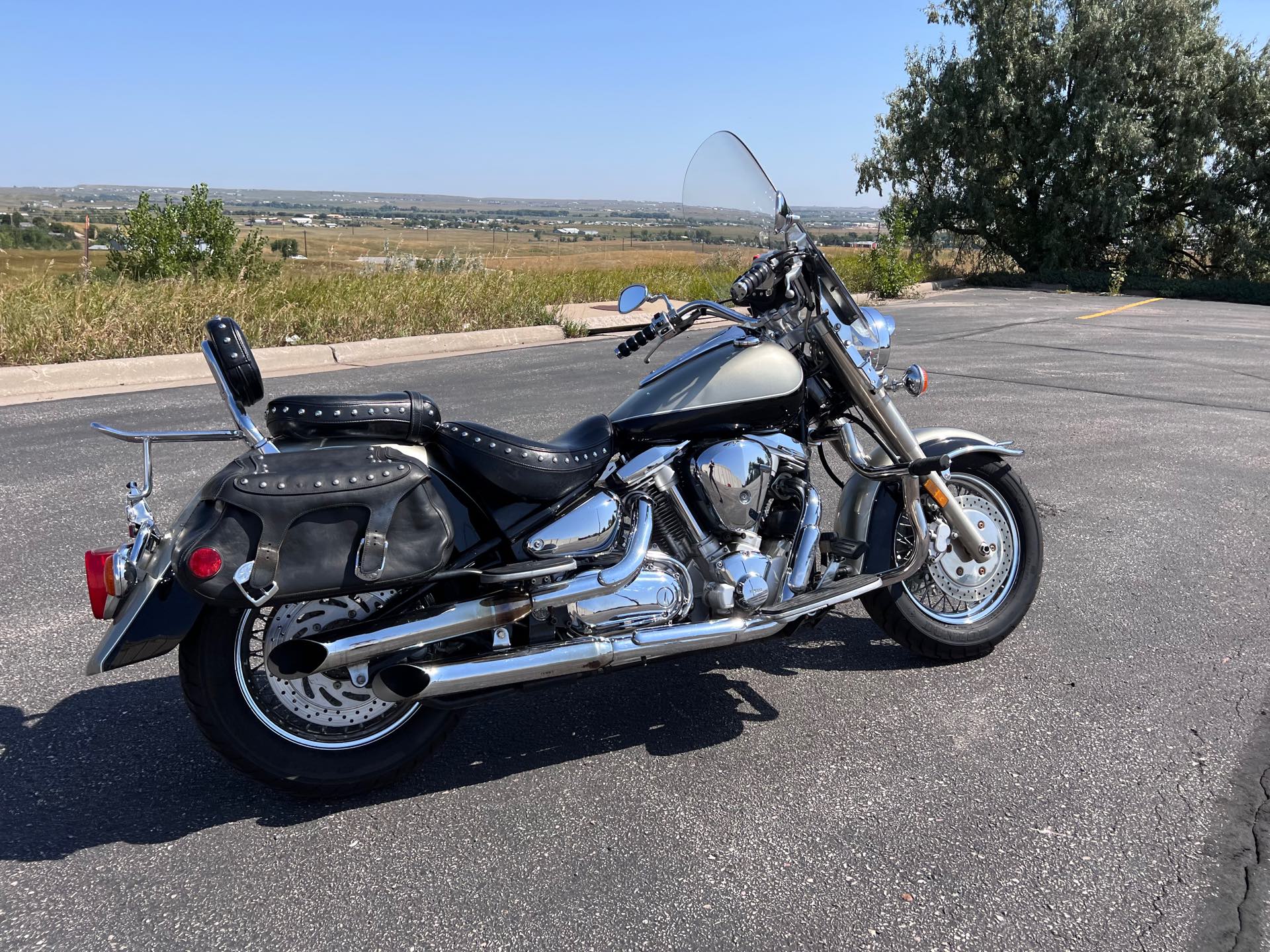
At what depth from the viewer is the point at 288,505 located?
261 cm

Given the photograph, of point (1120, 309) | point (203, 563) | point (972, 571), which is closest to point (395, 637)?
point (203, 563)

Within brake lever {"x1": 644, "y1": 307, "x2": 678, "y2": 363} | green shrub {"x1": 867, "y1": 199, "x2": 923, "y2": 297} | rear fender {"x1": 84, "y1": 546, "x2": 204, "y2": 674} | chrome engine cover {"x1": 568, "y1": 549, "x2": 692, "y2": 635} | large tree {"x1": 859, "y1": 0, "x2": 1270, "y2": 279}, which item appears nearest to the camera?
rear fender {"x1": 84, "y1": 546, "x2": 204, "y2": 674}

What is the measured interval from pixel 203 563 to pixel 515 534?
0.87 metres

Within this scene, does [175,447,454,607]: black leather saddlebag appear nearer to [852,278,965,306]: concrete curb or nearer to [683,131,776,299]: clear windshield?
[683,131,776,299]: clear windshield

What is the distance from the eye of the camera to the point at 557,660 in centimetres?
298

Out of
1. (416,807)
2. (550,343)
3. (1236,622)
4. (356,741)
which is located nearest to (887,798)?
(416,807)

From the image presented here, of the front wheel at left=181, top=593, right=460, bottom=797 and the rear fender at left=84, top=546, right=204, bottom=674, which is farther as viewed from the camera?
the front wheel at left=181, top=593, right=460, bottom=797

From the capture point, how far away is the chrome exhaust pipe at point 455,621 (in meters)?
2.76

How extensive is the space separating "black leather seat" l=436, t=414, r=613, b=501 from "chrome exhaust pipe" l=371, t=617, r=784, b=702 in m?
0.48

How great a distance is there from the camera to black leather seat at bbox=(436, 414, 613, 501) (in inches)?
115

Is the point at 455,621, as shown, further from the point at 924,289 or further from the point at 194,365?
the point at 924,289

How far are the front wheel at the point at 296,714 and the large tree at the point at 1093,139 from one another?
25868 mm

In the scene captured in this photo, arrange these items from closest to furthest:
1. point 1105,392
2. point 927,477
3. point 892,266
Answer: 1. point 927,477
2. point 1105,392
3. point 892,266

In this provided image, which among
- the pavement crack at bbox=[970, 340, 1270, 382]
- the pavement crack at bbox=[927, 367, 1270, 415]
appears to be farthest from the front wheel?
the pavement crack at bbox=[970, 340, 1270, 382]
